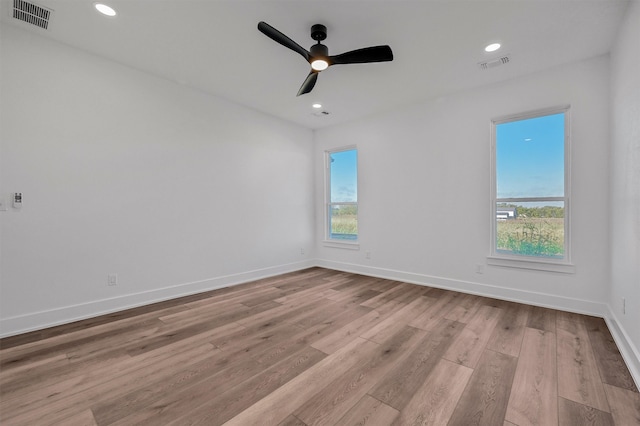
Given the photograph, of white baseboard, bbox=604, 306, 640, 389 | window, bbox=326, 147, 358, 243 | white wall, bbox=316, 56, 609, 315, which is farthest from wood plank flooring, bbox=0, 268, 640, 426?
window, bbox=326, 147, 358, 243

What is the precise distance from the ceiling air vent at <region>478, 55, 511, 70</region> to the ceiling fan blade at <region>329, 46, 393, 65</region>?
1.44 metres

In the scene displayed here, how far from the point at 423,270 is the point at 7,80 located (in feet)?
17.4

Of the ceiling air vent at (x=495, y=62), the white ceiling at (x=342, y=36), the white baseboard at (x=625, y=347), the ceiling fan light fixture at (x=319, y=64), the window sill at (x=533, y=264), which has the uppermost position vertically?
the white ceiling at (x=342, y=36)

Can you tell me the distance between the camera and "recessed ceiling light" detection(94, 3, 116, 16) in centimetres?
227

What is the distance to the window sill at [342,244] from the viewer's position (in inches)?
198

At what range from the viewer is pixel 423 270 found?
13.7ft

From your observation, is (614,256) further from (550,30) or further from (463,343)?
(550,30)

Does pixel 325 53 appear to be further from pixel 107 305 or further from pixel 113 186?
pixel 107 305

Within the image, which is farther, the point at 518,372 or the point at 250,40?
the point at 250,40

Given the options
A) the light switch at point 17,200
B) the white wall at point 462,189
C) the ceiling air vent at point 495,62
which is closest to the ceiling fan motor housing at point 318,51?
the ceiling air vent at point 495,62

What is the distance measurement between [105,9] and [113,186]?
1.75 m

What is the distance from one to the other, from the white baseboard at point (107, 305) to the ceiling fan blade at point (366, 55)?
337 centimetres

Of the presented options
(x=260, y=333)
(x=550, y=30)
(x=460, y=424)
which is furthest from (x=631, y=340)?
(x=260, y=333)

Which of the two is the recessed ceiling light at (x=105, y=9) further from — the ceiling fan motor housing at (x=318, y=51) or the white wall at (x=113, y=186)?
the ceiling fan motor housing at (x=318, y=51)
